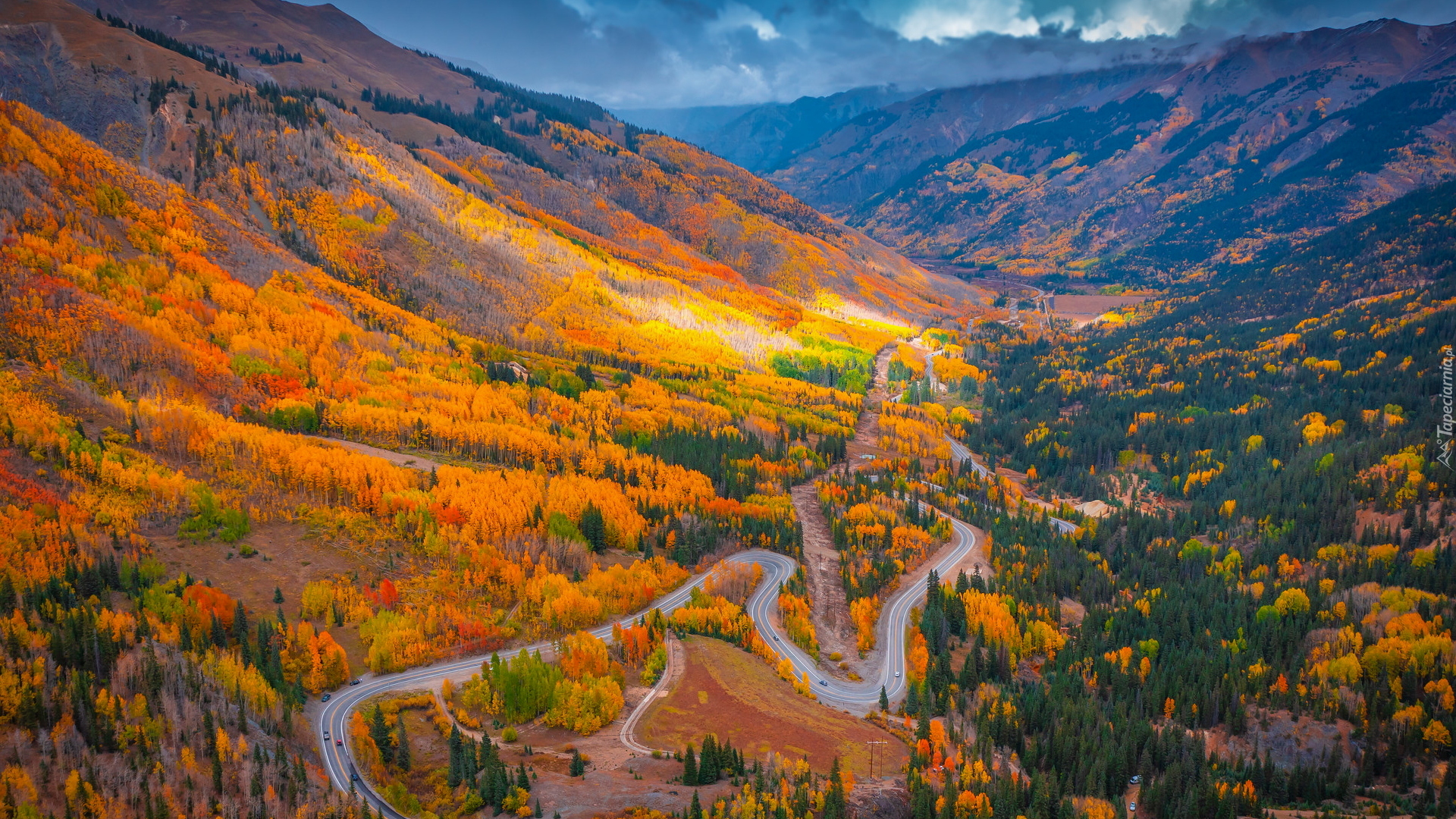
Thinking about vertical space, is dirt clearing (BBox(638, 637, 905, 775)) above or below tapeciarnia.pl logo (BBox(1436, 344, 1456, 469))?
below

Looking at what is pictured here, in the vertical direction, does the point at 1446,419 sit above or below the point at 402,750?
above

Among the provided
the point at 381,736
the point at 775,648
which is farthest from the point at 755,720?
the point at 381,736

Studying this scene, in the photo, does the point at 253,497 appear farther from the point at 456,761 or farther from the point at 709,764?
the point at 709,764

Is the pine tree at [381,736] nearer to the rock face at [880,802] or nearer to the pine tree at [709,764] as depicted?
the pine tree at [709,764]

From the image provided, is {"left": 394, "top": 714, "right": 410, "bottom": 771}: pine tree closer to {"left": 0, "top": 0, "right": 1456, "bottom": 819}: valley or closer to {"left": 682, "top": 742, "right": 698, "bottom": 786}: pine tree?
{"left": 0, "top": 0, "right": 1456, "bottom": 819}: valley

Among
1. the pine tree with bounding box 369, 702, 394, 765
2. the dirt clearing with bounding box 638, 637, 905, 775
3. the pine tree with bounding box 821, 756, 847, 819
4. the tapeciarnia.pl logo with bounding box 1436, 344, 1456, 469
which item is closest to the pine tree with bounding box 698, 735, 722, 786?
the dirt clearing with bounding box 638, 637, 905, 775

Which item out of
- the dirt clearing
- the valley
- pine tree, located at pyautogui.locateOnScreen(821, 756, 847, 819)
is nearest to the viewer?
pine tree, located at pyautogui.locateOnScreen(821, 756, 847, 819)

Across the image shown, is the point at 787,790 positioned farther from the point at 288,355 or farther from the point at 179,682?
the point at 288,355

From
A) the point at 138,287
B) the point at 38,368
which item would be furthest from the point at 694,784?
the point at 138,287
